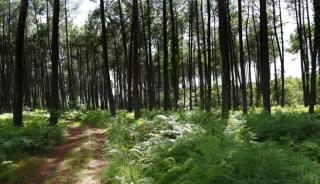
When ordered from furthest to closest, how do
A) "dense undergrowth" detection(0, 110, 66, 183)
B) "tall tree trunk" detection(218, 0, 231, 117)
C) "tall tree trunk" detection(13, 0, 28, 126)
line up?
"tall tree trunk" detection(218, 0, 231, 117) → "tall tree trunk" detection(13, 0, 28, 126) → "dense undergrowth" detection(0, 110, 66, 183)

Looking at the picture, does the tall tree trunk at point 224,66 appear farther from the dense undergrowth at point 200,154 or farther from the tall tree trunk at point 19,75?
the tall tree trunk at point 19,75

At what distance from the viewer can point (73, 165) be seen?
418 inches

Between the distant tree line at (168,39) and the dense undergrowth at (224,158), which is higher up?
the distant tree line at (168,39)

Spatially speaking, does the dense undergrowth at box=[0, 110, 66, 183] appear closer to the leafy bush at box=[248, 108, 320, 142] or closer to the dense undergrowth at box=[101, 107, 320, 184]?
the dense undergrowth at box=[101, 107, 320, 184]

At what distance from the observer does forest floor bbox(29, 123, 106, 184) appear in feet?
30.3

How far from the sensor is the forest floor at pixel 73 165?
925 centimetres

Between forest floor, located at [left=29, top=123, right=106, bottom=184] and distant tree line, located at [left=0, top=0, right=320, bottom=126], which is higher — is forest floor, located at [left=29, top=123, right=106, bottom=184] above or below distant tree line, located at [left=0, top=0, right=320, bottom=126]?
below

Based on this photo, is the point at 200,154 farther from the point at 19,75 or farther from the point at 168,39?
the point at 168,39

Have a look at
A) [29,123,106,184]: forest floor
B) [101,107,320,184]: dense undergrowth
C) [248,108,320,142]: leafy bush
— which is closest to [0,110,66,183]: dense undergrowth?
[29,123,106,184]: forest floor

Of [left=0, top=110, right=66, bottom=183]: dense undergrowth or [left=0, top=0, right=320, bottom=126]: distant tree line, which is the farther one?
[left=0, top=0, right=320, bottom=126]: distant tree line

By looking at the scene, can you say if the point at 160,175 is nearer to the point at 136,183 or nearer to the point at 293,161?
the point at 136,183

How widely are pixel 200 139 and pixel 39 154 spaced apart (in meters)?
5.84

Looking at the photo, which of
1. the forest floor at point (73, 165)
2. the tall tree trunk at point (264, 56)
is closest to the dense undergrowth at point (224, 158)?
the forest floor at point (73, 165)

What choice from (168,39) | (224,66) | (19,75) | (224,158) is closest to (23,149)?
(19,75)
